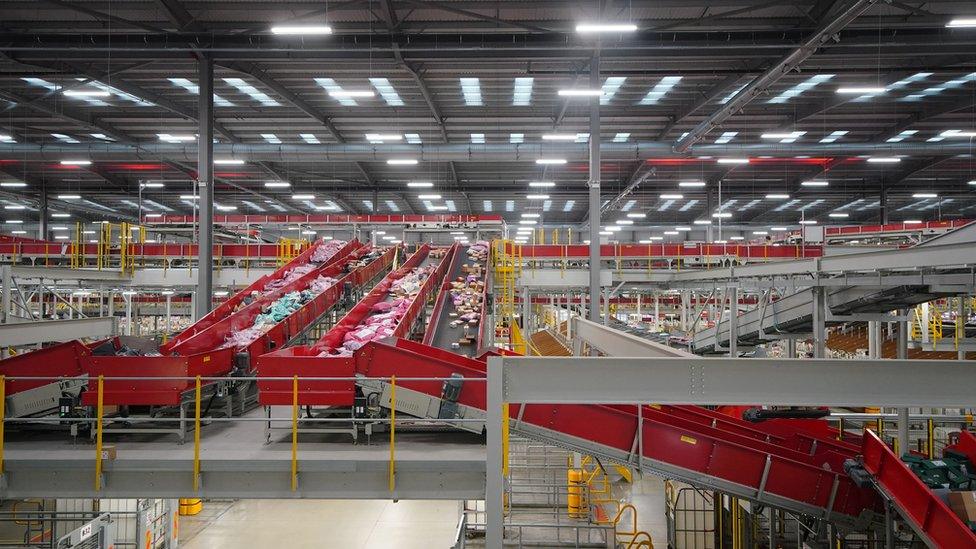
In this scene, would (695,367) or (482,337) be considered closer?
(695,367)

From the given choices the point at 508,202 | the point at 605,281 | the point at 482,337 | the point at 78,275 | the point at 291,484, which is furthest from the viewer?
the point at 508,202

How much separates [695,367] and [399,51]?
11.4m

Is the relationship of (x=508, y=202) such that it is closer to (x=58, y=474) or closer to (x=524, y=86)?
(x=524, y=86)

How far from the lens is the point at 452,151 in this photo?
788 inches

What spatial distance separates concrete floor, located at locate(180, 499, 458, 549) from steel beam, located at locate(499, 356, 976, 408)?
10.3 meters

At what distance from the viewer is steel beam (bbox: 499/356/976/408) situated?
4.51m

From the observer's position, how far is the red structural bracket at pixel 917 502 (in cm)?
537

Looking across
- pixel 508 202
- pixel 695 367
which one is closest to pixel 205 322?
pixel 695 367

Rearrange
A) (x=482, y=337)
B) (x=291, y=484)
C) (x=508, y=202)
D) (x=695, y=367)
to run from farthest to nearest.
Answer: (x=508, y=202), (x=482, y=337), (x=291, y=484), (x=695, y=367)

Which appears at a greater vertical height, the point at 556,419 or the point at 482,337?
the point at 482,337

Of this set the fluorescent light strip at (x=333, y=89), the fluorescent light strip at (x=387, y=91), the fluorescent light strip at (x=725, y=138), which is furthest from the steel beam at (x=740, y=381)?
the fluorescent light strip at (x=725, y=138)

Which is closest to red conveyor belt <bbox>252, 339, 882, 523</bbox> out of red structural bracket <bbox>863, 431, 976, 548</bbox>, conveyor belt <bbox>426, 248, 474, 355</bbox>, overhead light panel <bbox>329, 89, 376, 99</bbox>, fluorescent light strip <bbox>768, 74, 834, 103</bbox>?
red structural bracket <bbox>863, 431, 976, 548</bbox>

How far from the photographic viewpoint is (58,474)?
253 inches

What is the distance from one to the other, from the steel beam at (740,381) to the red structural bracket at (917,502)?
1776mm
